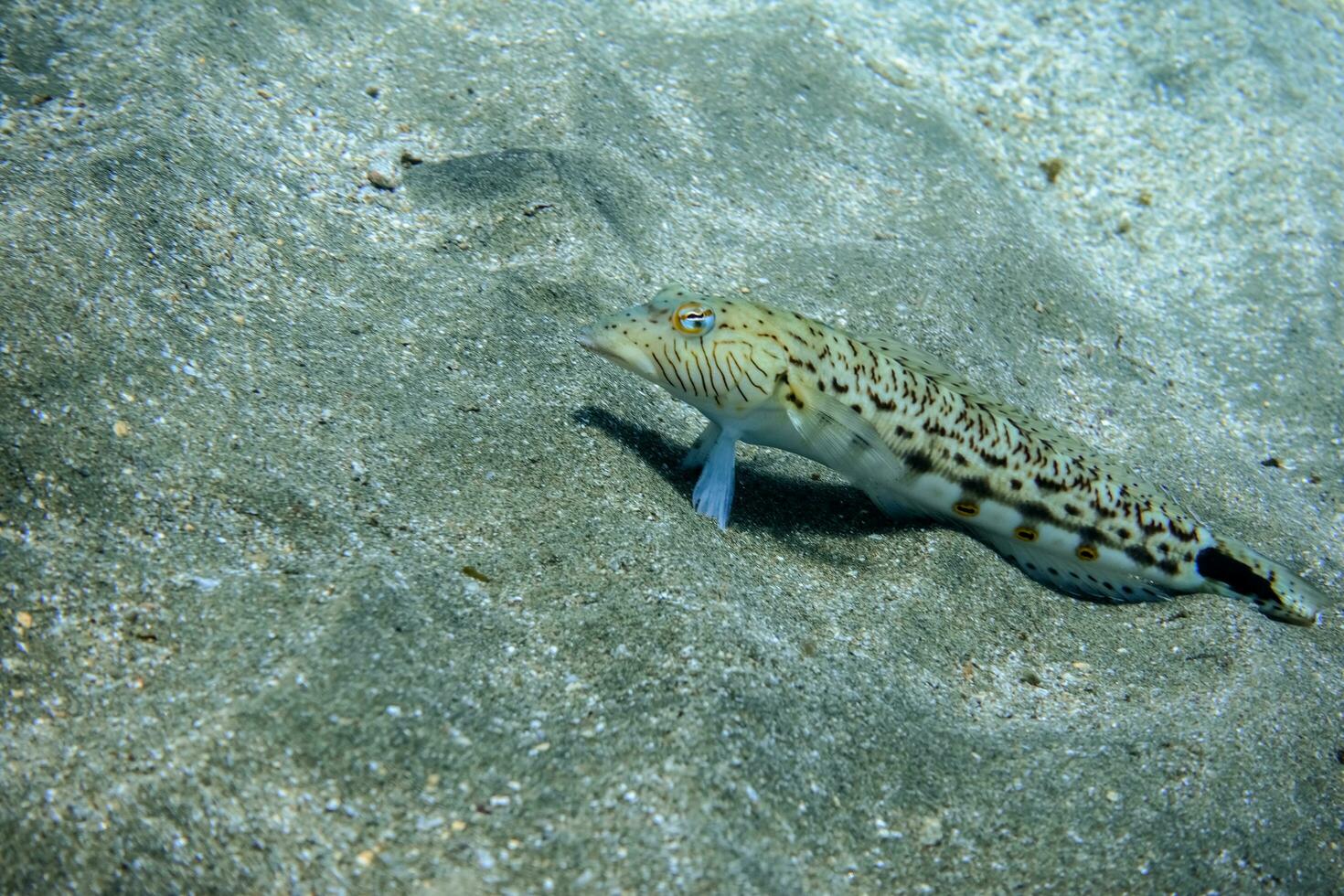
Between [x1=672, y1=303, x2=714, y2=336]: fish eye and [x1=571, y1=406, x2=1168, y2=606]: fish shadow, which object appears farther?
[x1=571, y1=406, x2=1168, y2=606]: fish shadow

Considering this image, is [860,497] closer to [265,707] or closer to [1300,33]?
[265,707]

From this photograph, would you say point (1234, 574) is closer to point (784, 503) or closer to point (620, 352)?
point (784, 503)

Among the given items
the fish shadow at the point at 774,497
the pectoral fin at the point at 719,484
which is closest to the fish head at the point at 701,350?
the pectoral fin at the point at 719,484

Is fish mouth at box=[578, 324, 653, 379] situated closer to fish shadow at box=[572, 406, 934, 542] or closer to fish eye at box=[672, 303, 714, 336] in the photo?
fish eye at box=[672, 303, 714, 336]

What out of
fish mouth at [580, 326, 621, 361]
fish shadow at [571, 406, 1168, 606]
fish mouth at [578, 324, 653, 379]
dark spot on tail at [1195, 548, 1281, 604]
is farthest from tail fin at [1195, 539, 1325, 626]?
fish mouth at [580, 326, 621, 361]

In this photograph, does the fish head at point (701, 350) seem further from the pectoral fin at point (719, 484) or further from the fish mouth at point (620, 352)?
the pectoral fin at point (719, 484)

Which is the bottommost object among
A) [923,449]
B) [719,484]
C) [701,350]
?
[719,484]

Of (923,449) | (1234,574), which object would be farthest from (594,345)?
(1234,574)
